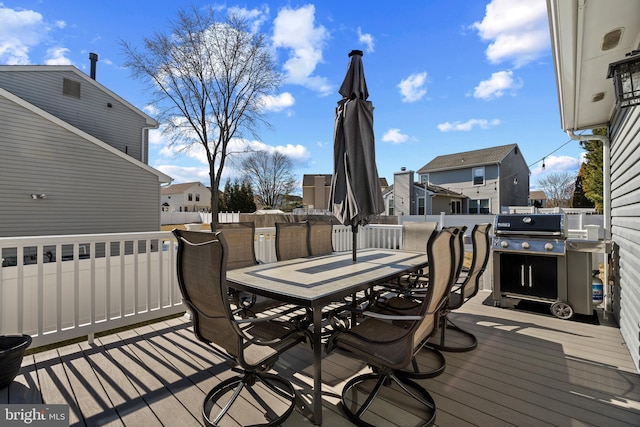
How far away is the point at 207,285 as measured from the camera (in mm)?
1724

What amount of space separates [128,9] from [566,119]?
11090mm

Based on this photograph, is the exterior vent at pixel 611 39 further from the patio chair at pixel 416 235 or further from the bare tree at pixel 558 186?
the bare tree at pixel 558 186

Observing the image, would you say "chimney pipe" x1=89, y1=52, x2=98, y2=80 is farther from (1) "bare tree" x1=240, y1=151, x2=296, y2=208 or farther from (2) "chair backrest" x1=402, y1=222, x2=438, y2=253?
(1) "bare tree" x1=240, y1=151, x2=296, y2=208

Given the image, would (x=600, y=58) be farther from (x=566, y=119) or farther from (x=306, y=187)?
(x=306, y=187)

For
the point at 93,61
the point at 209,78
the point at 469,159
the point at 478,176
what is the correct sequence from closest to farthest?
the point at 209,78
the point at 93,61
the point at 478,176
the point at 469,159

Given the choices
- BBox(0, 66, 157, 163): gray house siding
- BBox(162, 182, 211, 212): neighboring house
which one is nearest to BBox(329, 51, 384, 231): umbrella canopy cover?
BBox(0, 66, 157, 163): gray house siding

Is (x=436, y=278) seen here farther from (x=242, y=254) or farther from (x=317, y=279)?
(x=242, y=254)

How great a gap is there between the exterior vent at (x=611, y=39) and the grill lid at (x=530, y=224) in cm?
209

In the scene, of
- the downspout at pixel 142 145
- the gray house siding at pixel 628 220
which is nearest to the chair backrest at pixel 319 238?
the gray house siding at pixel 628 220

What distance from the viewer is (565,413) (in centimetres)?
197

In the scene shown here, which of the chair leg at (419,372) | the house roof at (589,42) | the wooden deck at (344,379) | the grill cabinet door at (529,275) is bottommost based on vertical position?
the wooden deck at (344,379)

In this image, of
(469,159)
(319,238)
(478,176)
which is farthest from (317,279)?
(469,159)

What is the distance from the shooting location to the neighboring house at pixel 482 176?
18.9m

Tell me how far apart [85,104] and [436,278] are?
14778 mm
